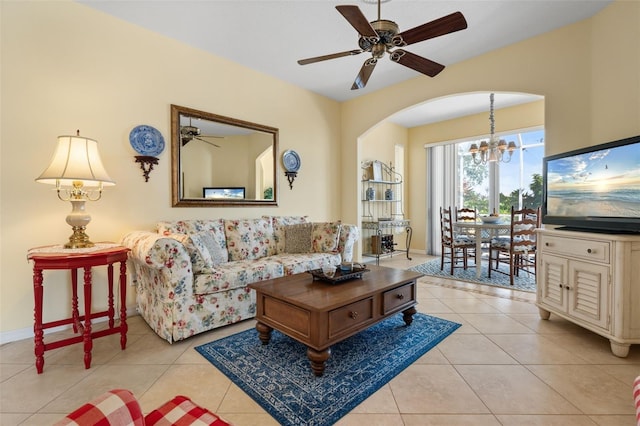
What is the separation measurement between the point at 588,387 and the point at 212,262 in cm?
278

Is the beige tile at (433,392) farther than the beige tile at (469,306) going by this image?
No

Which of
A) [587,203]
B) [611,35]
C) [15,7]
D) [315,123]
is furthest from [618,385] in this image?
[15,7]

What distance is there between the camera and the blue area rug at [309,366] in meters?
1.48

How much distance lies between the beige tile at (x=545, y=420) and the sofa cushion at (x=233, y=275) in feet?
6.37

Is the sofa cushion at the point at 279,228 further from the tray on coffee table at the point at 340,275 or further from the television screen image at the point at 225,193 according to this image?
the tray on coffee table at the point at 340,275

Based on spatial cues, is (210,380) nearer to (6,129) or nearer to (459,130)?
(6,129)

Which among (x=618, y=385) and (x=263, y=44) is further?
(x=263, y=44)

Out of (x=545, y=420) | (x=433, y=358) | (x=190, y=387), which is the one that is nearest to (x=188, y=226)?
(x=190, y=387)

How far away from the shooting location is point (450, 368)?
1826 mm

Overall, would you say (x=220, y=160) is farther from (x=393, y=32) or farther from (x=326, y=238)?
(x=393, y=32)

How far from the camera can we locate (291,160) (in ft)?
13.6

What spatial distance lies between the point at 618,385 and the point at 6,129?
4.55 m

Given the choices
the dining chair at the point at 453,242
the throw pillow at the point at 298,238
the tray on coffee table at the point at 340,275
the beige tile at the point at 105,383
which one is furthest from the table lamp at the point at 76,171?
the dining chair at the point at 453,242

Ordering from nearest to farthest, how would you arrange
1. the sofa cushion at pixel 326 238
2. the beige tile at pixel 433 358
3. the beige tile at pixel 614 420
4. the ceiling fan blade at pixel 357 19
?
the beige tile at pixel 614 420, the ceiling fan blade at pixel 357 19, the beige tile at pixel 433 358, the sofa cushion at pixel 326 238
